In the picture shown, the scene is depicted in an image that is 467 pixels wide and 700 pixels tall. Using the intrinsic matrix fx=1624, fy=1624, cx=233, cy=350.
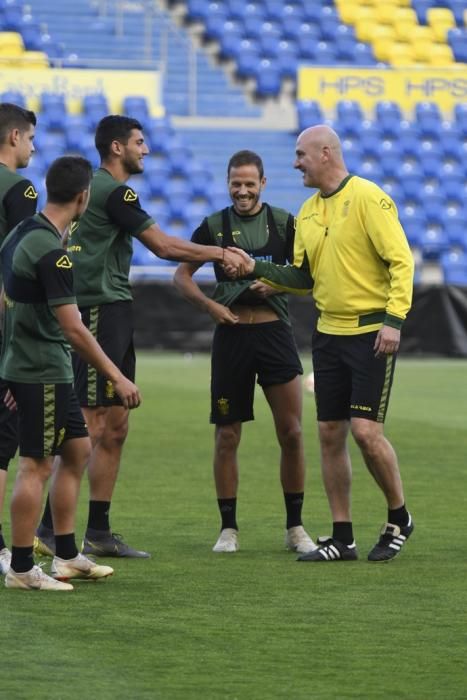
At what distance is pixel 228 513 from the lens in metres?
8.27

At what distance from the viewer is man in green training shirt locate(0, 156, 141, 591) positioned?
6605 millimetres

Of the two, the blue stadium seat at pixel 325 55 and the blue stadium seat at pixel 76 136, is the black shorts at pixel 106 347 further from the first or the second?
the blue stadium seat at pixel 325 55

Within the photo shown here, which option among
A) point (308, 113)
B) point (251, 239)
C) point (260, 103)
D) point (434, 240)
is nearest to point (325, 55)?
point (260, 103)

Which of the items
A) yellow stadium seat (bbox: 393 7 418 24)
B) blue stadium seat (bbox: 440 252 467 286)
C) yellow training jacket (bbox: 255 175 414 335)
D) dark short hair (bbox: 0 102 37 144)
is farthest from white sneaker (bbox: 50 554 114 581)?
yellow stadium seat (bbox: 393 7 418 24)

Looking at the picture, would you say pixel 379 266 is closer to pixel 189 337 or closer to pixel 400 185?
pixel 189 337

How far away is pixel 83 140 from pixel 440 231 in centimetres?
672

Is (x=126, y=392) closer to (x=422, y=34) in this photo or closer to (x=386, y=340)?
(x=386, y=340)

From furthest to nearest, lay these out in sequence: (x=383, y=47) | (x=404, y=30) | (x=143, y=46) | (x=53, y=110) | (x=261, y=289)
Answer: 1. (x=404, y=30)
2. (x=383, y=47)
3. (x=143, y=46)
4. (x=53, y=110)
5. (x=261, y=289)

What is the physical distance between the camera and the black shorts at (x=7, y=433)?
7492mm

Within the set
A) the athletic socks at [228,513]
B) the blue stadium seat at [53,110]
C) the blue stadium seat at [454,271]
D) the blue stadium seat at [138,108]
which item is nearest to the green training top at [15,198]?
the athletic socks at [228,513]

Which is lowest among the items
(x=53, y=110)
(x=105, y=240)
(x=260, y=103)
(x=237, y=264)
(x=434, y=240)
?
(x=434, y=240)

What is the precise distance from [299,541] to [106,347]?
1.37 metres

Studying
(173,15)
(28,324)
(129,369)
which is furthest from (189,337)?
(28,324)

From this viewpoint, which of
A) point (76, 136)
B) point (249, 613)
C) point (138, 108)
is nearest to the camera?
point (249, 613)
